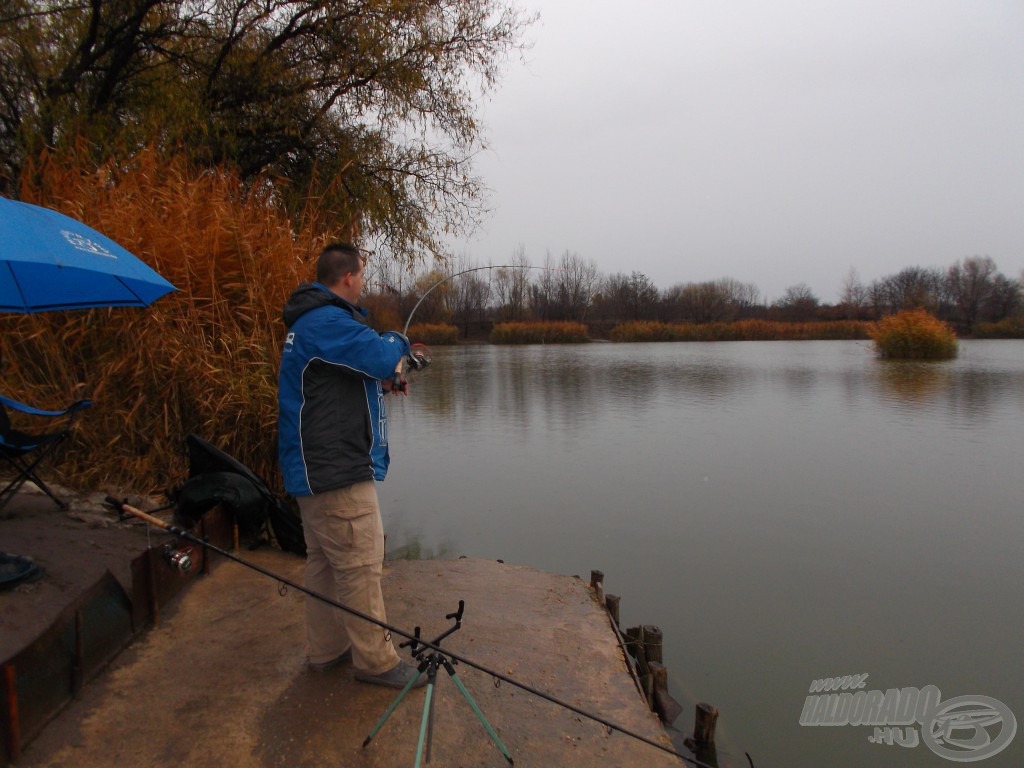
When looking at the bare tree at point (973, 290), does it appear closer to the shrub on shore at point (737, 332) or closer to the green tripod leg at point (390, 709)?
the shrub on shore at point (737, 332)

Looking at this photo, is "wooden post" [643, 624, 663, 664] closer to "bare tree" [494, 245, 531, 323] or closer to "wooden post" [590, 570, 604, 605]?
"wooden post" [590, 570, 604, 605]

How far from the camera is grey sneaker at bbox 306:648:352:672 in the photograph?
2.67m

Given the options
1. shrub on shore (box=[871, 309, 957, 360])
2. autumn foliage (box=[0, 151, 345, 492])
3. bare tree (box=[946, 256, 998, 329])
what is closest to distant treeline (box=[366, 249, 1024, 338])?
bare tree (box=[946, 256, 998, 329])

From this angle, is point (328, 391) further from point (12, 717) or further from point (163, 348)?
point (163, 348)

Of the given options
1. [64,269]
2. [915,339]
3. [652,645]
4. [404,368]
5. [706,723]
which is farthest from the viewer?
[915,339]

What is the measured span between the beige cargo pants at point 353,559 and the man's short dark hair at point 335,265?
0.74 m

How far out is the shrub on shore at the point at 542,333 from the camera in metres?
37.7

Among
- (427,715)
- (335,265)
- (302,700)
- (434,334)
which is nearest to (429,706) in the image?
(427,715)

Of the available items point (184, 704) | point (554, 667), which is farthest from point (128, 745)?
point (554, 667)

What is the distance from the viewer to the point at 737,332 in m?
40.2

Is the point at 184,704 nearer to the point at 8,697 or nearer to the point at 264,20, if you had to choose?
the point at 8,697

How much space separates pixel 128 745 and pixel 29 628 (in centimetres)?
57

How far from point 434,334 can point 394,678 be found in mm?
34983

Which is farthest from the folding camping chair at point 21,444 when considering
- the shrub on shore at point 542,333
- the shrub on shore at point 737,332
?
the shrub on shore at point 737,332
